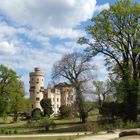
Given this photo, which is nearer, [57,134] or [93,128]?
[93,128]

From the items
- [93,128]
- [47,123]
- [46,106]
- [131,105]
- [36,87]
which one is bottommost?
[93,128]

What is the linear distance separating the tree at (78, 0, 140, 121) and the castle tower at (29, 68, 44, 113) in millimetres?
54255

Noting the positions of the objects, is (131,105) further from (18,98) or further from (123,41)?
(18,98)

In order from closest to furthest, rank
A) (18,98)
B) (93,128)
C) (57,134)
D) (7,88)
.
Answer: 1. (93,128)
2. (57,134)
3. (7,88)
4. (18,98)

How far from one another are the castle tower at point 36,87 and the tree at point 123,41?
54255 millimetres

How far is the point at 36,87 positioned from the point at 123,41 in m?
57.5

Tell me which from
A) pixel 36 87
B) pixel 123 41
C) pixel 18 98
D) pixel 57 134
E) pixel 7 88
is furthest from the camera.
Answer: pixel 36 87

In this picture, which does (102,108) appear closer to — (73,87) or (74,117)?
(73,87)

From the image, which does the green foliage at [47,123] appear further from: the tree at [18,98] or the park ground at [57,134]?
the tree at [18,98]

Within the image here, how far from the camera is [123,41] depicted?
149 feet

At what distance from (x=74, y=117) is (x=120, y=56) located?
34.8 meters

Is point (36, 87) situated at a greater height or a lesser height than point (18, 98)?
greater

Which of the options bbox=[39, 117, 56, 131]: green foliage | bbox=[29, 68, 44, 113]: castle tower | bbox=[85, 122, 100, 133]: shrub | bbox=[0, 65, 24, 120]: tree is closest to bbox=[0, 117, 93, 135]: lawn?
bbox=[39, 117, 56, 131]: green foliage

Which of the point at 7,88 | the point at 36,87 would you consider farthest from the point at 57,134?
the point at 36,87
